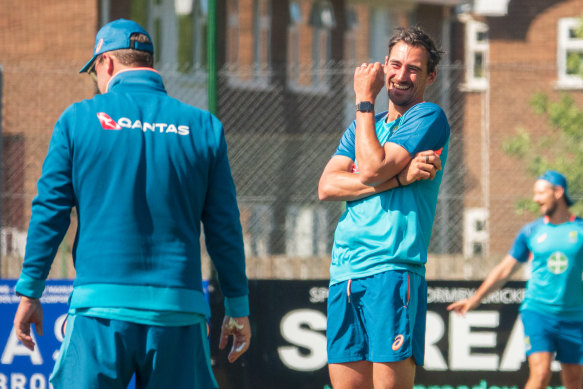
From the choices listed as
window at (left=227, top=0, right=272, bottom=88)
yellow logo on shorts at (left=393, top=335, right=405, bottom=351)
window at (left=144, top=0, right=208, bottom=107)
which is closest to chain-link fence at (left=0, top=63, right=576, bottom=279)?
window at (left=144, top=0, right=208, bottom=107)

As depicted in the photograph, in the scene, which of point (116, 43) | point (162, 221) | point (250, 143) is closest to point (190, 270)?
point (162, 221)

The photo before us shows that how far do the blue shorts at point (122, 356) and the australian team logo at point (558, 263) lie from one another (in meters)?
5.09

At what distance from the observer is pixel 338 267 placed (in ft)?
15.5

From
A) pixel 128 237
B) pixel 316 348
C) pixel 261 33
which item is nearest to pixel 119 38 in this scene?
pixel 128 237

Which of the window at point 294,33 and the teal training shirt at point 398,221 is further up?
the window at point 294,33

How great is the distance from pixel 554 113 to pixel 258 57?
6266 millimetres

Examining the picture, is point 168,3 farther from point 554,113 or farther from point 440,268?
point 440,268

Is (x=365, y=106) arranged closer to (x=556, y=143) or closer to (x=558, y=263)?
(x=558, y=263)

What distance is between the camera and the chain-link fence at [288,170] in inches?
421

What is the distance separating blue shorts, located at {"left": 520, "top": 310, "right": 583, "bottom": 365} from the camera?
8055mm

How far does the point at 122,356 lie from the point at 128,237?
0.44 meters

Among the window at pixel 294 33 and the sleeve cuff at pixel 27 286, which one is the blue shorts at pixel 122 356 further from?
the window at pixel 294 33

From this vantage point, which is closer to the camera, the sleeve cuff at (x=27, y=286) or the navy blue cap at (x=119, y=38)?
the sleeve cuff at (x=27, y=286)

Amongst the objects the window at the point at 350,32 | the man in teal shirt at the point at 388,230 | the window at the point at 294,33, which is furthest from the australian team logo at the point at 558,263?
the window at the point at 350,32
